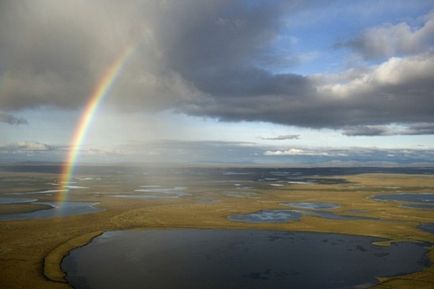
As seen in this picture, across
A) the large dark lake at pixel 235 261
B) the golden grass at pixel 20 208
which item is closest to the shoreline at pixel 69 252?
the large dark lake at pixel 235 261

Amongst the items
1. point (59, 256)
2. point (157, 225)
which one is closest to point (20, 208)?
point (157, 225)

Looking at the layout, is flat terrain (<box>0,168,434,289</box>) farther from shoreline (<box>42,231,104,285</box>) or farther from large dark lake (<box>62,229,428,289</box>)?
large dark lake (<box>62,229,428,289</box>)

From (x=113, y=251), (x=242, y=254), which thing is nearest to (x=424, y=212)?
(x=242, y=254)

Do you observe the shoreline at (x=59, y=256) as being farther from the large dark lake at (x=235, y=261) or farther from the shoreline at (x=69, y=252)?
the large dark lake at (x=235, y=261)

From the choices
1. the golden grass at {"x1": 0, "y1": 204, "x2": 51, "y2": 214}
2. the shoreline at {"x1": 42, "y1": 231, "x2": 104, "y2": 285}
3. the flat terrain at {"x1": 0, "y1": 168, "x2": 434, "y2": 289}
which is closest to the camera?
the shoreline at {"x1": 42, "y1": 231, "x2": 104, "y2": 285}

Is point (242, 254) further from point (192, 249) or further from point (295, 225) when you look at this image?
point (295, 225)

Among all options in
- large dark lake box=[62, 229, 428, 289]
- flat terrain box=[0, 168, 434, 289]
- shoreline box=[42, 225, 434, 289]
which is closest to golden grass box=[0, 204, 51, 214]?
flat terrain box=[0, 168, 434, 289]

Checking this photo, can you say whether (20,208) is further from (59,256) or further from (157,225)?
(59,256)

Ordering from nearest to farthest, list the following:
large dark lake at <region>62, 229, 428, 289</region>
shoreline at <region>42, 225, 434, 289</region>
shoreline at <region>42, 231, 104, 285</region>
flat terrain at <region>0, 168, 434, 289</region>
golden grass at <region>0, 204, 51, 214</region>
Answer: large dark lake at <region>62, 229, 428, 289</region> < shoreline at <region>42, 225, 434, 289</region> < shoreline at <region>42, 231, 104, 285</region> < flat terrain at <region>0, 168, 434, 289</region> < golden grass at <region>0, 204, 51, 214</region>
